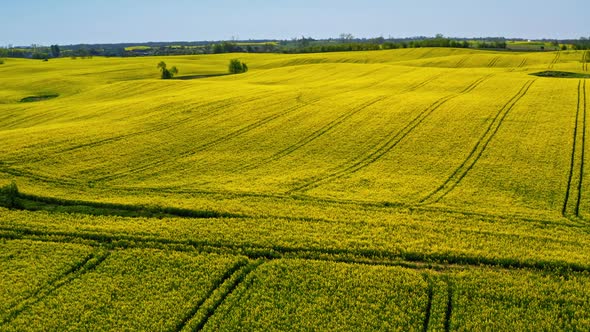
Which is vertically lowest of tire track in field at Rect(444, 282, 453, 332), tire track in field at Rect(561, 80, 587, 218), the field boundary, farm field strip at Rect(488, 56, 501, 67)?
tire track in field at Rect(444, 282, 453, 332)

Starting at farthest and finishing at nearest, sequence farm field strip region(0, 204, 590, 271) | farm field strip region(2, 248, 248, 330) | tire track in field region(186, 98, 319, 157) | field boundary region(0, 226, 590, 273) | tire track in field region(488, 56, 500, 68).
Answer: tire track in field region(488, 56, 500, 68), tire track in field region(186, 98, 319, 157), farm field strip region(0, 204, 590, 271), field boundary region(0, 226, 590, 273), farm field strip region(2, 248, 248, 330)

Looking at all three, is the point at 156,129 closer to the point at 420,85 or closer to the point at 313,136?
the point at 313,136

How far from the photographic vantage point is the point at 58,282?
18.8m

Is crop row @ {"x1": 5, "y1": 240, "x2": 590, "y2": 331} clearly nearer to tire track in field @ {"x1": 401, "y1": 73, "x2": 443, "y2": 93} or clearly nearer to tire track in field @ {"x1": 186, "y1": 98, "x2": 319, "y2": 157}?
tire track in field @ {"x1": 186, "y1": 98, "x2": 319, "y2": 157}

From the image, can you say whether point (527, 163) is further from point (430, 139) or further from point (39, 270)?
point (39, 270)

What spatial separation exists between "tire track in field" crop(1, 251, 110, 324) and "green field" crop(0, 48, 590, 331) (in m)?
0.07

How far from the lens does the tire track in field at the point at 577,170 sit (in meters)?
25.5

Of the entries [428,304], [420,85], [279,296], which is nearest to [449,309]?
[428,304]

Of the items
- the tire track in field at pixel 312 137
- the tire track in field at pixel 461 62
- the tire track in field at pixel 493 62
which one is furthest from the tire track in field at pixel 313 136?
the tire track in field at pixel 493 62

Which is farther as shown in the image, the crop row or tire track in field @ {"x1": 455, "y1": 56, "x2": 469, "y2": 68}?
tire track in field @ {"x1": 455, "y1": 56, "x2": 469, "y2": 68}

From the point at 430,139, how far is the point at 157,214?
77.7ft

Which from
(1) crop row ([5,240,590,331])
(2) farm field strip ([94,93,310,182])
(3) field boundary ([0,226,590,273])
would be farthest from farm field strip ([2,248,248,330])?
(2) farm field strip ([94,93,310,182])

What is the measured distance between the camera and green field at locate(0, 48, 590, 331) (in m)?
16.9

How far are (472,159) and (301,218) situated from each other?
637 inches
